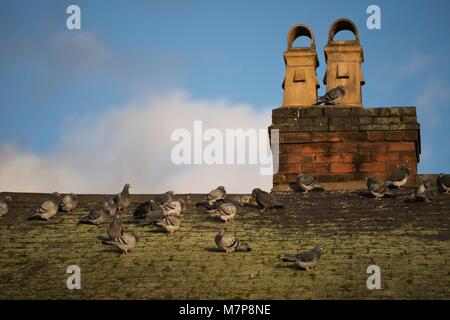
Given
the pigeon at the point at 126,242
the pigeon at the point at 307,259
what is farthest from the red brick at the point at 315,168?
the pigeon at the point at 307,259

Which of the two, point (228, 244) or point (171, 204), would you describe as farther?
point (171, 204)

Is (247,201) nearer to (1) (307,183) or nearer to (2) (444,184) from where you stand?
(1) (307,183)

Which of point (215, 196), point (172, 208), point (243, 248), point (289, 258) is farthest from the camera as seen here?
Result: point (215, 196)

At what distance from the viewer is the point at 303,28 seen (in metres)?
A: 27.4

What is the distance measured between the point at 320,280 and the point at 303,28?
9751mm

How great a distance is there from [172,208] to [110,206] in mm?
Result: 1447

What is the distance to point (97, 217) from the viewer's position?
889 inches

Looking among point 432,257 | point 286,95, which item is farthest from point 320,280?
point 286,95

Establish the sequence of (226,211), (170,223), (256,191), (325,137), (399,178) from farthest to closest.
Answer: (325,137) → (399,178) → (256,191) → (226,211) → (170,223)

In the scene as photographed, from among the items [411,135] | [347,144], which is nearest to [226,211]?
[347,144]

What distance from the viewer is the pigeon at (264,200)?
22891 millimetres

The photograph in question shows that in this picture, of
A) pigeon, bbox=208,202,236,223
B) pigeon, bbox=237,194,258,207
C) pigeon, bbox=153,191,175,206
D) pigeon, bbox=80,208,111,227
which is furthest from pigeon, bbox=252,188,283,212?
pigeon, bbox=80,208,111,227
